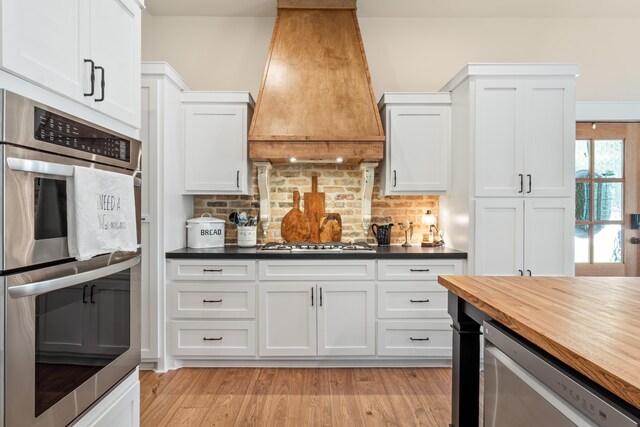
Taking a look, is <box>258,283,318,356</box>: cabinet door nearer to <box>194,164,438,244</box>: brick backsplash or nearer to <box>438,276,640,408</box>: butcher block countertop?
<box>194,164,438,244</box>: brick backsplash

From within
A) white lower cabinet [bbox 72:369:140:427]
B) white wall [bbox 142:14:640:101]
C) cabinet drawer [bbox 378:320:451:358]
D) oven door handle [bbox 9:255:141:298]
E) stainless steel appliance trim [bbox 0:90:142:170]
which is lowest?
cabinet drawer [bbox 378:320:451:358]

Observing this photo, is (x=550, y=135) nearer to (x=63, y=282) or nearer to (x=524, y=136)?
(x=524, y=136)

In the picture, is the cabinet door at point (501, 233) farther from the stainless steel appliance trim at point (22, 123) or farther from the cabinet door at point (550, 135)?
the stainless steel appliance trim at point (22, 123)

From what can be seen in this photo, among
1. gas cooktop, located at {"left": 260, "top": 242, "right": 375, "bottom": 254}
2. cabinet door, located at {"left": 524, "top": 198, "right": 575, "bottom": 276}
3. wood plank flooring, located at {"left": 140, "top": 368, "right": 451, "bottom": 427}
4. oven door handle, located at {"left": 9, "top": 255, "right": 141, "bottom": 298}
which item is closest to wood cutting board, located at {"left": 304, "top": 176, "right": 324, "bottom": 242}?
gas cooktop, located at {"left": 260, "top": 242, "right": 375, "bottom": 254}

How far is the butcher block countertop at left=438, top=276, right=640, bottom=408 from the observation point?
29.7 inches

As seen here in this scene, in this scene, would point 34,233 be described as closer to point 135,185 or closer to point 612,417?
point 135,185

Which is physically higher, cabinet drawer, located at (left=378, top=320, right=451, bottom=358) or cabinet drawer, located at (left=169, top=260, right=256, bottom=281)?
cabinet drawer, located at (left=169, top=260, right=256, bottom=281)

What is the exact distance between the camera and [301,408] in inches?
93.4

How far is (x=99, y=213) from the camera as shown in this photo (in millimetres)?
1378

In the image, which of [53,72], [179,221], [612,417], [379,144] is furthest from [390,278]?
[53,72]

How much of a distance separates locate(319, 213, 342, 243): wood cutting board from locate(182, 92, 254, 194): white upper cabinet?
0.81 metres

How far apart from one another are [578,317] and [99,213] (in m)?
1.55

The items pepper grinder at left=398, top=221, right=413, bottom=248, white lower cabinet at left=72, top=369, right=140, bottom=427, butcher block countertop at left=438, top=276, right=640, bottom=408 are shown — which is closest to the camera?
butcher block countertop at left=438, top=276, right=640, bottom=408

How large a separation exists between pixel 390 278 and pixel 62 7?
246 cm
